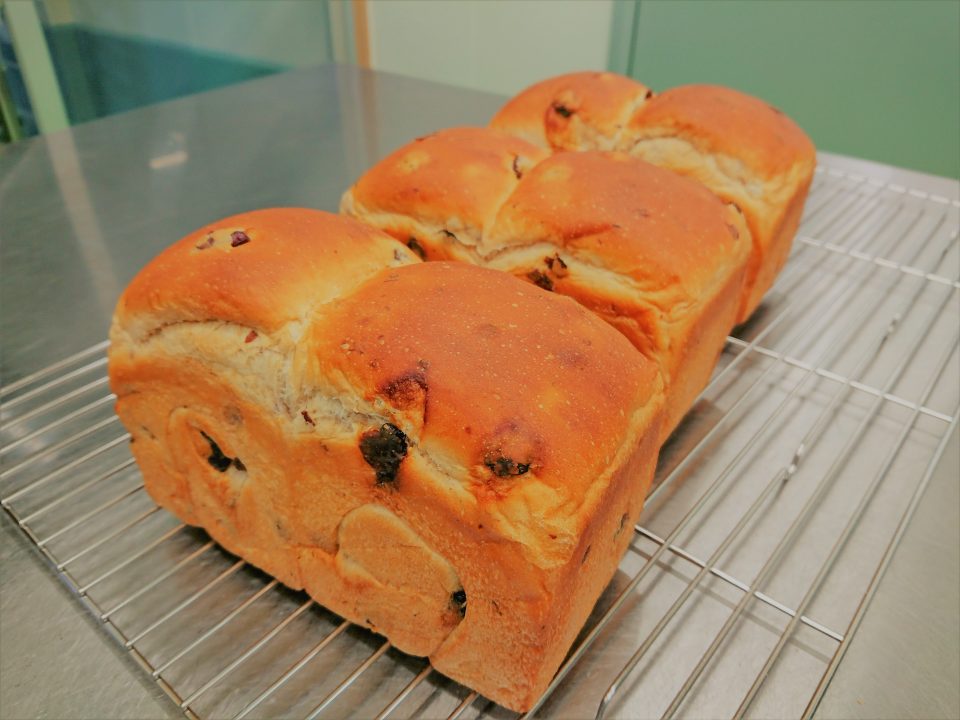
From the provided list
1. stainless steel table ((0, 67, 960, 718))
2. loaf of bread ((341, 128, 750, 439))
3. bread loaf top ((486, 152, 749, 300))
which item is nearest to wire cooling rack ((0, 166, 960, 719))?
stainless steel table ((0, 67, 960, 718))

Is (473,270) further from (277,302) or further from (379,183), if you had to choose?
(379,183)

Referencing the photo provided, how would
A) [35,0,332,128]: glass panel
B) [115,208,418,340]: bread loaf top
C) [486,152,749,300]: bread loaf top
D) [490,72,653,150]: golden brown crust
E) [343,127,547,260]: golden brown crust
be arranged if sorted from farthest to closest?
[35,0,332,128]: glass panel < [490,72,653,150]: golden brown crust < [343,127,547,260]: golden brown crust < [486,152,749,300]: bread loaf top < [115,208,418,340]: bread loaf top

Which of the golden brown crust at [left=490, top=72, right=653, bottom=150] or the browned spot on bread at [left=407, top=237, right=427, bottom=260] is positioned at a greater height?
the golden brown crust at [left=490, top=72, right=653, bottom=150]

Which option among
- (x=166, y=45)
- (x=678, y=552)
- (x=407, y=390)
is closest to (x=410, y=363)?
(x=407, y=390)

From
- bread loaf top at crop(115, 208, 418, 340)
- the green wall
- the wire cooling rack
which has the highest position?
bread loaf top at crop(115, 208, 418, 340)

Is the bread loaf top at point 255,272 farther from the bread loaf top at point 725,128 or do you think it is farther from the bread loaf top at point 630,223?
the bread loaf top at point 725,128

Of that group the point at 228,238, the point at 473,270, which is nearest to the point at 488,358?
the point at 473,270

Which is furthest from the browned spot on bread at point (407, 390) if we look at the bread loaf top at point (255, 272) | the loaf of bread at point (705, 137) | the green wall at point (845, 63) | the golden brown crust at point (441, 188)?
the green wall at point (845, 63)

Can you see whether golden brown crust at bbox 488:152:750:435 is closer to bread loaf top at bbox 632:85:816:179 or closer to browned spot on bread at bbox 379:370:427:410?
bread loaf top at bbox 632:85:816:179
